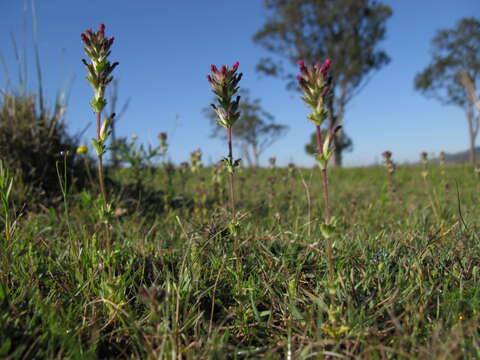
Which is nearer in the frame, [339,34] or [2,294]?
[2,294]

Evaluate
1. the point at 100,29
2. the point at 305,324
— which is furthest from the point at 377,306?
the point at 100,29

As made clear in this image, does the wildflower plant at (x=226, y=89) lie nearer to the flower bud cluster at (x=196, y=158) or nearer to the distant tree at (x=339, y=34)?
the flower bud cluster at (x=196, y=158)

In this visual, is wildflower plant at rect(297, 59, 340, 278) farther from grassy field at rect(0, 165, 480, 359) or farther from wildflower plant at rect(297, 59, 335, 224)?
grassy field at rect(0, 165, 480, 359)

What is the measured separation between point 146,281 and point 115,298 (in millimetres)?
316

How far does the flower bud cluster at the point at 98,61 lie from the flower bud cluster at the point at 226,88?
0.49 meters

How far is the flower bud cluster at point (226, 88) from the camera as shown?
1.49m

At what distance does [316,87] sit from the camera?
1184 mm

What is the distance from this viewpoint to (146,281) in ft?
5.53

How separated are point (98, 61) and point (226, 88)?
2.01ft

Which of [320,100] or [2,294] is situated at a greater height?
[320,100]

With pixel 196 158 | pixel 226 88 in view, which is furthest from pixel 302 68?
pixel 196 158

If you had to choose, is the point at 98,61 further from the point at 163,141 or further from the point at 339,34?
the point at 339,34

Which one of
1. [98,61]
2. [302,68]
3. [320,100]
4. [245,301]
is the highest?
[98,61]

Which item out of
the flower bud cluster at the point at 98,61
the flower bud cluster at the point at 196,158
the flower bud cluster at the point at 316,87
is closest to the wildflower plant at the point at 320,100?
the flower bud cluster at the point at 316,87
